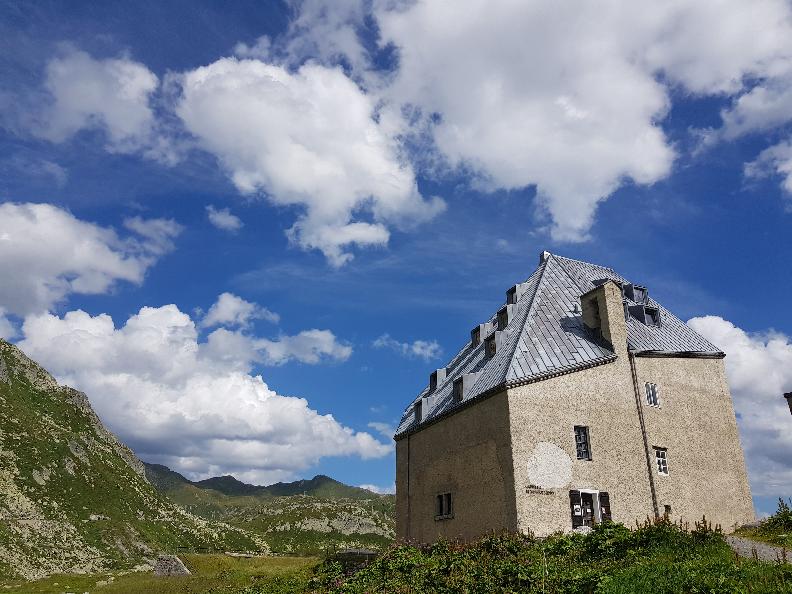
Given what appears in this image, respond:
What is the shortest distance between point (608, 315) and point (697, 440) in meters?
8.00

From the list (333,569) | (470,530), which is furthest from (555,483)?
(333,569)

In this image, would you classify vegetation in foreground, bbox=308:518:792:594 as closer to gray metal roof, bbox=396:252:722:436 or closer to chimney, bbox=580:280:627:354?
gray metal roof, bbox=396:252:722:436

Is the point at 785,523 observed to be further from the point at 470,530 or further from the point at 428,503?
the point at 428,503

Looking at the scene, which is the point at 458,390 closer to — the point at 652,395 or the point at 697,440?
the point at 652,395

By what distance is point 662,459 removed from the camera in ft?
97.3

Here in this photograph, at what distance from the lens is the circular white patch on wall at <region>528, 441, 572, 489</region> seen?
27156 millimetres

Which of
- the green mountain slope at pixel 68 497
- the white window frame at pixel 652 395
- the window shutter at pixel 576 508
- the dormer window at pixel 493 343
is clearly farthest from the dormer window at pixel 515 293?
the green mountain slope at pixel 68 497

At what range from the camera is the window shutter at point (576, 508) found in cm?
2678

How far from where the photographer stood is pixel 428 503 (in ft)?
113

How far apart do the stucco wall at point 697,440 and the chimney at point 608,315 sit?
5.05 feet

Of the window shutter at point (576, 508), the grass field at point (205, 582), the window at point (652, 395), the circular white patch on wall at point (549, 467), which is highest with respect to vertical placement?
the window at point (652, 395)

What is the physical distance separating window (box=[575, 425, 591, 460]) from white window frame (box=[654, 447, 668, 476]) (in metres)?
3.92

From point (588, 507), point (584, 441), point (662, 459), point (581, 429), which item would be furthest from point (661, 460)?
point (588, 507)

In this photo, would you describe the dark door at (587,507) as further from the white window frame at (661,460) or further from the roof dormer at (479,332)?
the roof dormer at (479,332)
